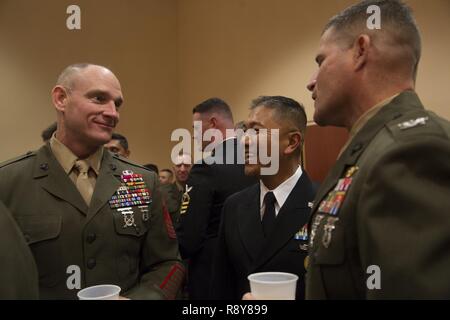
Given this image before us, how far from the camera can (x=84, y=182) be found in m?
1.79

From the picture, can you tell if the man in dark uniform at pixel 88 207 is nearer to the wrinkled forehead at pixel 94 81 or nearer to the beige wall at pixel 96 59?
the wrinkled forehead at pixel 94 81

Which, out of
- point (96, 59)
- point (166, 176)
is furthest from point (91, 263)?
point (96, 59)

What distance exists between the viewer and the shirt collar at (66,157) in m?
1.79

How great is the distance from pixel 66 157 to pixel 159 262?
599 millimetres

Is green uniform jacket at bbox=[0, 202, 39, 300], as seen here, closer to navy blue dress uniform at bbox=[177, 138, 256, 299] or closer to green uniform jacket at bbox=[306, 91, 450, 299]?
green uniform jacket at bbox=[306, 91, 450, 299]

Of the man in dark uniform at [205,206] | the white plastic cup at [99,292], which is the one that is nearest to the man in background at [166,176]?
the man in dark uniform at [205,206]

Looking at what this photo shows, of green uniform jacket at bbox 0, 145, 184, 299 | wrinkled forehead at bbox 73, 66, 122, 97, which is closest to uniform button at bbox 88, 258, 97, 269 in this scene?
green uniform jacket at bbox 0, 145, 184, 299

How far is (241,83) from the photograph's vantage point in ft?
18.5

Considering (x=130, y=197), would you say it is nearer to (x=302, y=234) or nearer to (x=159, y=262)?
(x=159, y=262)

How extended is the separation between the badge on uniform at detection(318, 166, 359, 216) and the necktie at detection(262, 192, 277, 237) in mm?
689

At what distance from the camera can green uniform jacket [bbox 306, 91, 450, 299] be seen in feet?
3.01

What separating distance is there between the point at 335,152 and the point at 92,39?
349cm

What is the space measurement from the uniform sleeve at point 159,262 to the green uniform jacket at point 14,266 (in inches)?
33.6

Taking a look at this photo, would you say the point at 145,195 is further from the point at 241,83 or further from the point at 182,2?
the point at 182,2
